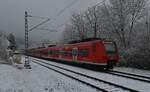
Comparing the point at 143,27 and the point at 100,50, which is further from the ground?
the point at 143,27

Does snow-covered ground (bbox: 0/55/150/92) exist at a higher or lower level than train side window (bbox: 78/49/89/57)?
lower

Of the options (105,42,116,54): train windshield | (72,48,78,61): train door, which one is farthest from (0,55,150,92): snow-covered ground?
(72,48,78,61): train door

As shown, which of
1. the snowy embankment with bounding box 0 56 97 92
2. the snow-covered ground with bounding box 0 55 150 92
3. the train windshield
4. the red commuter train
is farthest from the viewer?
the train windshield

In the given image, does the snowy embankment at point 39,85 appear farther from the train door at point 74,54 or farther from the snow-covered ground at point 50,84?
the train door at point 74,54

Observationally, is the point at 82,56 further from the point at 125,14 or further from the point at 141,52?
the point at 125,14

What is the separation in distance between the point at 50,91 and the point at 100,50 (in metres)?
10.4

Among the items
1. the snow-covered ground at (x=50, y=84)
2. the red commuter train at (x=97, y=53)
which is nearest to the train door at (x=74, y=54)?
the red commuter train at (x=97, y=53)

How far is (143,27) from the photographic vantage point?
63.7 m

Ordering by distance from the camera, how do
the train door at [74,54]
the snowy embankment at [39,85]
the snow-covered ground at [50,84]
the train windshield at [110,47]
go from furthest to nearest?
the train door at [74,54] → the train windshield at [110,47] → the snow-covered ground at [50,84] → the snowy embankment at [39,85]

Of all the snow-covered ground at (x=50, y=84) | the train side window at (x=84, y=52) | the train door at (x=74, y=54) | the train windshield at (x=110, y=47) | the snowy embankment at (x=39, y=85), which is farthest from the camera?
the train door at (x=74, y=54)

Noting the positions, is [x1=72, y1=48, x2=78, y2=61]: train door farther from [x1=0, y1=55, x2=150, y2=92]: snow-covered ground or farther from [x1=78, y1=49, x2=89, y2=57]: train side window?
[x1=0, y1=55, x2=150, y2=92]: snow-covered ground

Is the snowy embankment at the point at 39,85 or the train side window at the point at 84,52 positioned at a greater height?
the train side window at the point at 84,52

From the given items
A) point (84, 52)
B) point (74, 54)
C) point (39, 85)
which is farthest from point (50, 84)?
point (74, 54)

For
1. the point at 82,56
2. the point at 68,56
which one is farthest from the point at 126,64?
the point at 68,56
